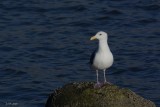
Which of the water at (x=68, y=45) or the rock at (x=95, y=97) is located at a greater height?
the rock at (x=95, y=97)

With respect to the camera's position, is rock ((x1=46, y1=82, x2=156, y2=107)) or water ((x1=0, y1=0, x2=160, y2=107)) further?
water ((x1=0, y1=0, x2=160, y2=107))

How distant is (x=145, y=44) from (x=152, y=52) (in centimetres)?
77

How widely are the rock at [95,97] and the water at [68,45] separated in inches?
161

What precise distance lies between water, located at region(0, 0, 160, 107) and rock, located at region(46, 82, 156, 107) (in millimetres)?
4091

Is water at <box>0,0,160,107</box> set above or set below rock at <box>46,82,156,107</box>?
below

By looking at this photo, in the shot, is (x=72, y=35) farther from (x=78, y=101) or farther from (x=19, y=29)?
(x=78, y=101)

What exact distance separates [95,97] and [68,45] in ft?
27.6

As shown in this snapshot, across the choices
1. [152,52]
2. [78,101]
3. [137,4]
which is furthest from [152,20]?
[78,101]

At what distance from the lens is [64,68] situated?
56.7 ft

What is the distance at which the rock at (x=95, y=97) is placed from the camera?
10.5 metres

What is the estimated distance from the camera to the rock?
10539 mm

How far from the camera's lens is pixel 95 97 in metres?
10.6

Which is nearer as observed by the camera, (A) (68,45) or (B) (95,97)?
(B) (95,97)

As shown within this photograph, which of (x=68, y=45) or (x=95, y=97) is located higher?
(x=95, y=97)
